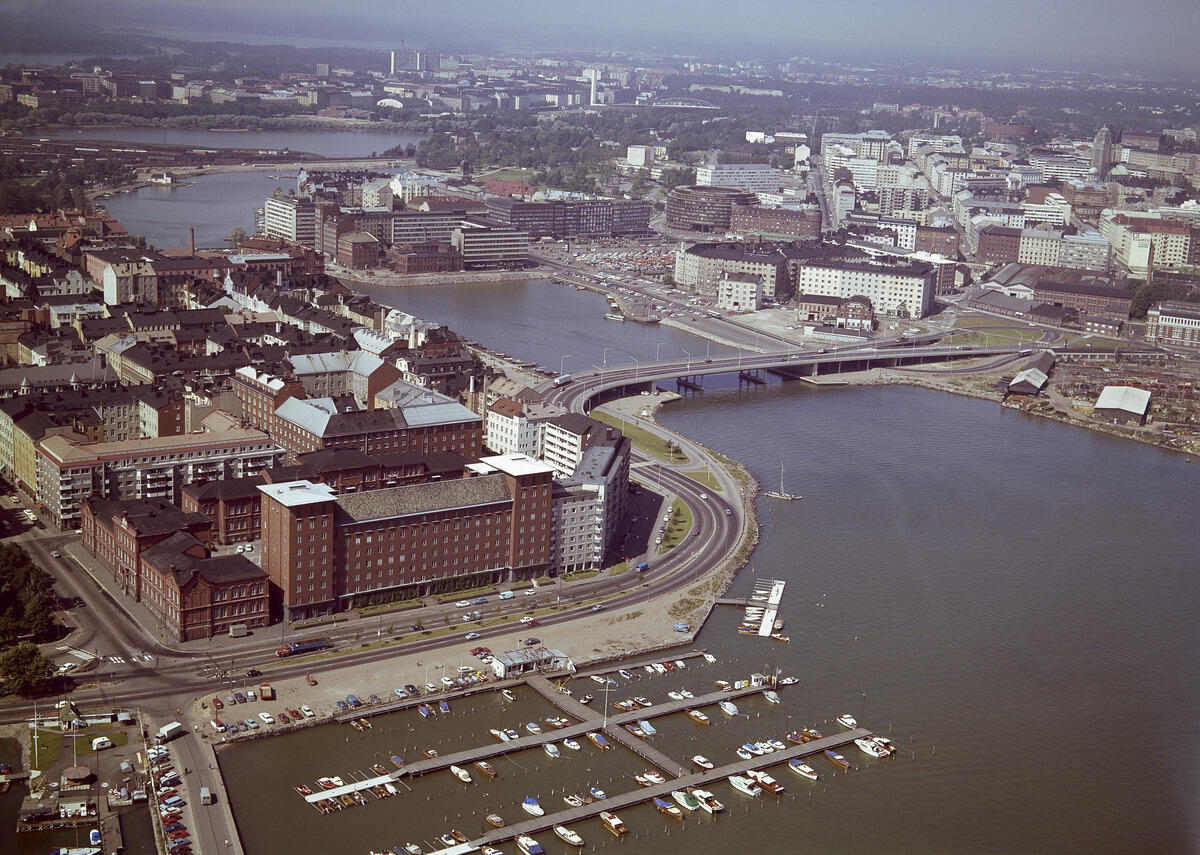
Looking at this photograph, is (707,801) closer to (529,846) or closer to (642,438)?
(529,846)

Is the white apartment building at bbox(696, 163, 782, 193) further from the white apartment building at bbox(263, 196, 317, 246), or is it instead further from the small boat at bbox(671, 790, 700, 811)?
the small boat at bbox(671, 790, 700, 811)

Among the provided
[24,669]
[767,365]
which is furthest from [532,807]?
[767,365]

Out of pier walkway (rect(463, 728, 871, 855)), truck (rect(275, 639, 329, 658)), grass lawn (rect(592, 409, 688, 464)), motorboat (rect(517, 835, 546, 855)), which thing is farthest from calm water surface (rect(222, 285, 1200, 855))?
truck (rect(275, 639, 329, 658))

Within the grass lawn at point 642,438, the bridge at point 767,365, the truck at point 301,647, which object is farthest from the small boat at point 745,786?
the bridge at point 767,365

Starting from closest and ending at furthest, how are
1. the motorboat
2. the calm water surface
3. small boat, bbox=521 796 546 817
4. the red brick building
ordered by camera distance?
the motorboat → small boat, bbox=521 796 546 817 → the calm water surface → the red brick building

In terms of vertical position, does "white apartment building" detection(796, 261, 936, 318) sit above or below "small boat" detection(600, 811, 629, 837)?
above

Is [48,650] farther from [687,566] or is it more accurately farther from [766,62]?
[766,62]

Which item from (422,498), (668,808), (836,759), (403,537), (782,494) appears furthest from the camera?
(782,494)
